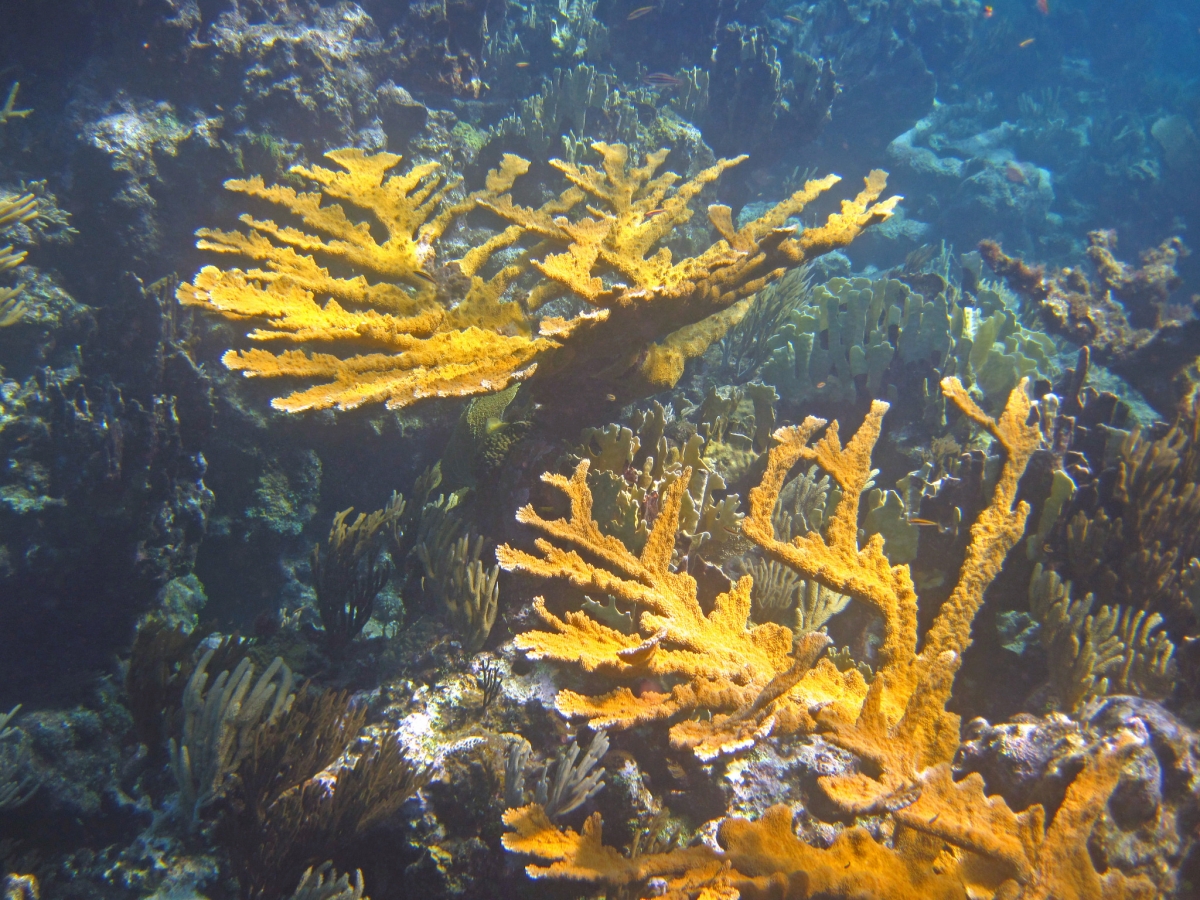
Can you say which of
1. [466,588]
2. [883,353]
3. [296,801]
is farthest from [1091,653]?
[296,801]

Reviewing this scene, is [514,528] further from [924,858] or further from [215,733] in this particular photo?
[924,858]

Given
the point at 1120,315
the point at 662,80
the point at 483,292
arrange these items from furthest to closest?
the point at 662,80, the point at 1120,315, the point at 483,292

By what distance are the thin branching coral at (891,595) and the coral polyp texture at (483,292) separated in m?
0.91

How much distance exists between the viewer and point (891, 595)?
1824 mm

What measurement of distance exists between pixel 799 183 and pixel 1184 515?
901 centimetres

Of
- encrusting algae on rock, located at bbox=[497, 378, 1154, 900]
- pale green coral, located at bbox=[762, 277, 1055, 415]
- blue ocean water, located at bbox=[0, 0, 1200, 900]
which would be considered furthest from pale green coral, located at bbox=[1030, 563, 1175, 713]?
pale green coral, located at bbox=[762, 277, 1055, 415]

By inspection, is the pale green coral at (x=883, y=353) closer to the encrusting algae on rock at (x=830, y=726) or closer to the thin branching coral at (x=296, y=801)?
the encrusting algae on rock at (x=830, y=726)

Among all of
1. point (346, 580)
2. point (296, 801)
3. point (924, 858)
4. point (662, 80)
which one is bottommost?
point (296, 801)

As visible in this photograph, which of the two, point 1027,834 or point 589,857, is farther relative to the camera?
point 589,857

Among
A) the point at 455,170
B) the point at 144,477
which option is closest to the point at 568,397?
the point at 144,477

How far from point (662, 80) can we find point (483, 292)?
7.70 metres

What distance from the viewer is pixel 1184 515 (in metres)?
3.00

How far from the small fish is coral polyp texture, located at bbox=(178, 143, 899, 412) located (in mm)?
6028

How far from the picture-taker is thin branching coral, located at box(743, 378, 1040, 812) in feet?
4.93
